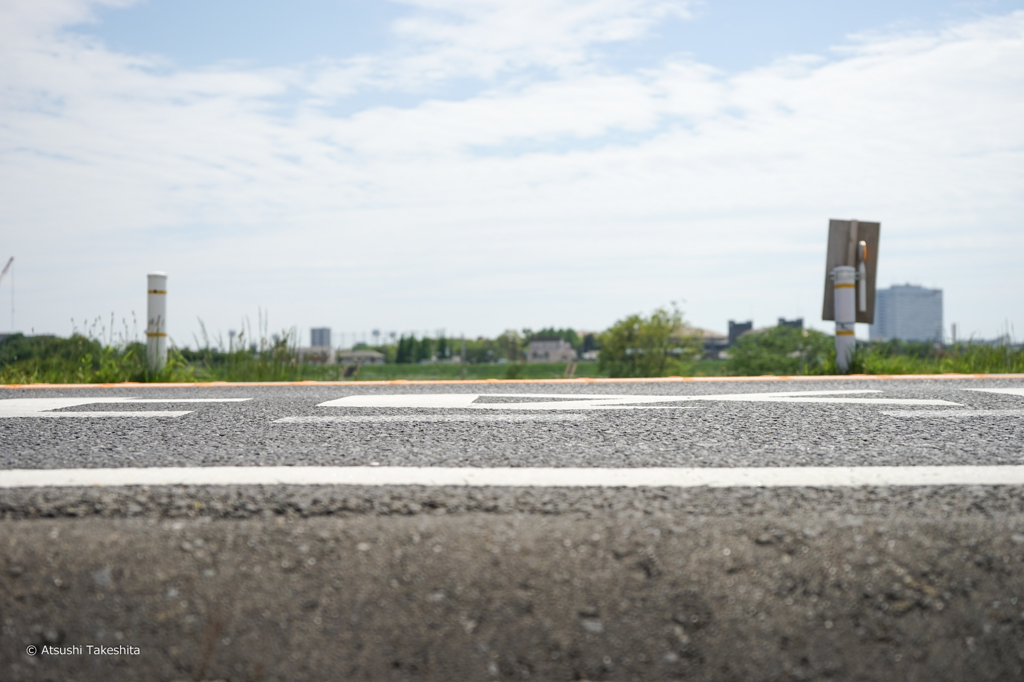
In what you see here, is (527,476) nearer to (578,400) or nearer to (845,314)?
(578,400)

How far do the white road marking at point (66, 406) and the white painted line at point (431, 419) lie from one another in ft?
2.89

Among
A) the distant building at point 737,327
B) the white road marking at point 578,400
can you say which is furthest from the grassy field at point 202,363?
the distant building at point 737,327

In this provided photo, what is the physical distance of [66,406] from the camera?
503 cm

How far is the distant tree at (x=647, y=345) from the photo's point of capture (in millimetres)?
49938

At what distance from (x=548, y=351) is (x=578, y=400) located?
453ft

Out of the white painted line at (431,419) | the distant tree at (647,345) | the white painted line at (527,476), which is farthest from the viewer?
the distant tree at (647,345)

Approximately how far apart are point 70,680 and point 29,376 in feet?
25.9

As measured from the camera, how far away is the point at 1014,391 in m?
5.69

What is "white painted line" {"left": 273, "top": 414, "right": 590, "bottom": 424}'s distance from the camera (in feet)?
13.4

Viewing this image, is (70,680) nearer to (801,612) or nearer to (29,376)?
(801,612)

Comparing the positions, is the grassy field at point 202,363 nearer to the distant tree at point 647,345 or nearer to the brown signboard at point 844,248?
the brown signboard at point 844,248

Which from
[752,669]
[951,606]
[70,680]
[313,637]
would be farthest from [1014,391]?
[70,680]

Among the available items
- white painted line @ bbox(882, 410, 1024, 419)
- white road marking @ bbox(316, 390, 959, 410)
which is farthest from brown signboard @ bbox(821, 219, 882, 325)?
white painted line @ bbox(882, 410, 1024, 419)

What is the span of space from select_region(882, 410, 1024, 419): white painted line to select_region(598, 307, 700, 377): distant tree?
1783 inches
